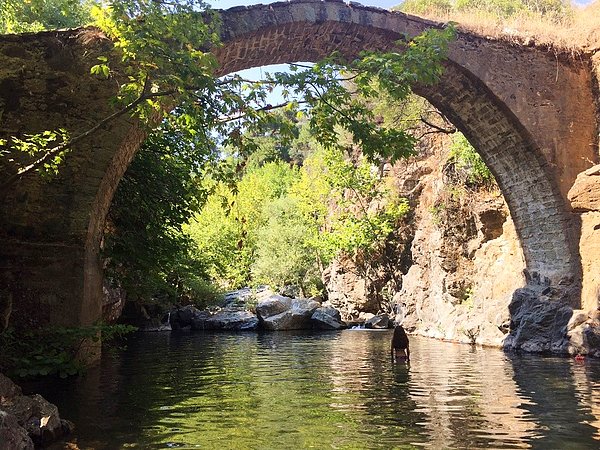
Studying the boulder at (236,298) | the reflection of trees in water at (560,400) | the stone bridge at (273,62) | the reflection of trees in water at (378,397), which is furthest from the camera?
the boulder at (236,298)

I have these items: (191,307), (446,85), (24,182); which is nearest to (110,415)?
(24,182)

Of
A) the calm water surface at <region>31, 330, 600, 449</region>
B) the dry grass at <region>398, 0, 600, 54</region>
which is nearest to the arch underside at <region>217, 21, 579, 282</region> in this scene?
the dry grass at <region>398, 0, 600, 54</region>

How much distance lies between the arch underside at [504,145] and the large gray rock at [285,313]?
11.4m

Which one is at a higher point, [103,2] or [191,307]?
[103,2]

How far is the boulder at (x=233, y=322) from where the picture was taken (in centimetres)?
2303

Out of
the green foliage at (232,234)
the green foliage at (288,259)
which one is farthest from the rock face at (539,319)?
the green foliage at (232,234)

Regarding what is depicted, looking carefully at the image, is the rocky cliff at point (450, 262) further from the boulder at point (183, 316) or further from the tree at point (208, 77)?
the tree at point (208, 77)

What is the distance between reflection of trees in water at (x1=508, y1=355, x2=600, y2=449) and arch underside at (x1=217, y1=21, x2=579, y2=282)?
12.0ft

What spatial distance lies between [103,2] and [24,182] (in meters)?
2.85

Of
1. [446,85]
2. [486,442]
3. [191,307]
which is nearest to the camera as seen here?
[486,442]

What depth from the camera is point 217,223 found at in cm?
3597

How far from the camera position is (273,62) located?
11117 mm

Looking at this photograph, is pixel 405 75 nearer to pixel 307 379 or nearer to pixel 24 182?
pixel 307 379

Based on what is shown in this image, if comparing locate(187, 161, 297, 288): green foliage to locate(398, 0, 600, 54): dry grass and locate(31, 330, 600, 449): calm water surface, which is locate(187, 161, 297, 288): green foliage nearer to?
locate(398, 0, 600, 54): dry grass
